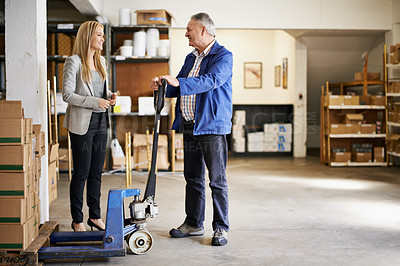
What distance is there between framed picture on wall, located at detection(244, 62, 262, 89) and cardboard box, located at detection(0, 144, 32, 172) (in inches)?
372

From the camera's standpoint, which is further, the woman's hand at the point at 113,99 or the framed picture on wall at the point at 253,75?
the framed picture on wall at the point at 253,75

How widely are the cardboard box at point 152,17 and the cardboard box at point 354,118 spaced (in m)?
3.40

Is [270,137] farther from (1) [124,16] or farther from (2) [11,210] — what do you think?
(2) [11,210]

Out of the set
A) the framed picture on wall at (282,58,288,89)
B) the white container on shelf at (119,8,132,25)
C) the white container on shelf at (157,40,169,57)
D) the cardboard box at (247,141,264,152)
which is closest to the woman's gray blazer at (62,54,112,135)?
the white container on shelf at (157,40,169,57)

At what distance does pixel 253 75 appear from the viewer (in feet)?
38.8

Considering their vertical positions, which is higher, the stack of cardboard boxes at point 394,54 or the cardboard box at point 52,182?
the stack of cardboard boxes at point 394,54

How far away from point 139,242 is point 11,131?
109 cm

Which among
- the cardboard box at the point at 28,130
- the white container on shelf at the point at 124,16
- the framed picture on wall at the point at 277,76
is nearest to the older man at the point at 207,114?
the cardboard box at the point at 28,130

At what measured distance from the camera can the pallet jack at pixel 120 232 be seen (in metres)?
2.92

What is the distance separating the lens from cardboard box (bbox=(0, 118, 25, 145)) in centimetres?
276

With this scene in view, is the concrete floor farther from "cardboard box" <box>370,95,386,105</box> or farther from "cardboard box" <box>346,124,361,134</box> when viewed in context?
"cardboard box" <box>370,95,386,105</box>

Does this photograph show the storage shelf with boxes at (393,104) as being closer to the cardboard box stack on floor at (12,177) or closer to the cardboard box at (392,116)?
the cardboard box at (392,116)

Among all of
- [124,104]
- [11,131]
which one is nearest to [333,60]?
[124,104]

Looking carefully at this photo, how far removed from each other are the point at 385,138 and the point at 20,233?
22.2 ft
